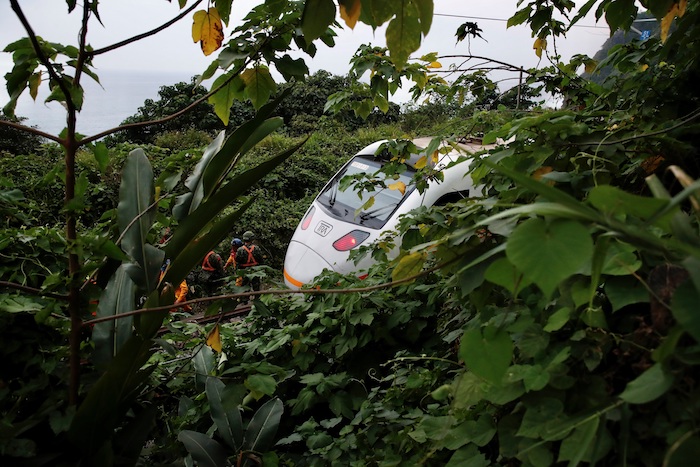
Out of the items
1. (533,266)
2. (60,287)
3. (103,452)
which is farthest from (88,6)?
(533,266)

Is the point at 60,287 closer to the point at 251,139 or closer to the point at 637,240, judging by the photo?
the point at 251,139

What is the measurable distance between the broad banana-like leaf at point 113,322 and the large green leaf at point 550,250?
1.13 metres

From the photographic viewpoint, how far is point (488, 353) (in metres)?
0.72

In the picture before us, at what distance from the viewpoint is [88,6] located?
1180 millimetres

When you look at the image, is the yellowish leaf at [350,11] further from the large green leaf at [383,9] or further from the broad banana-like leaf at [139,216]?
the broad banana-like leaf at [139,216]

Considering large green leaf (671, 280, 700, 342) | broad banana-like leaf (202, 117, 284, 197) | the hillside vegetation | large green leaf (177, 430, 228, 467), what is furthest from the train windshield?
large green leaf (671, 280, 700, 342)

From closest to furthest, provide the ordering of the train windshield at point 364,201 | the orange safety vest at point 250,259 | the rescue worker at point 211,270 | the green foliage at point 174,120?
1. the train windshield at point 364,201
2. the orange safety vest at point 250,259
3. the rescue worker at point 211,270
4. the green foliage at point 174,120

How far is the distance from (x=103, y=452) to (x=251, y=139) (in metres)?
0.90

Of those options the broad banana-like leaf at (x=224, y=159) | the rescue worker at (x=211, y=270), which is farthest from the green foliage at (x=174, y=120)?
the broad banana-like leaf at (x=224, y=159)

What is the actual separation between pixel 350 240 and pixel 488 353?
15.4ft

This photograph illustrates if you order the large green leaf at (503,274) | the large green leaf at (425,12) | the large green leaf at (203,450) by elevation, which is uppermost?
the large green leaf at (425,12)

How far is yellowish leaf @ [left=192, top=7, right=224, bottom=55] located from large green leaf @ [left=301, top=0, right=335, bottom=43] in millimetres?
625

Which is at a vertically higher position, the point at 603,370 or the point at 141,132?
the point at 141,132

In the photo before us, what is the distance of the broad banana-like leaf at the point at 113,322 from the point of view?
1.34m
